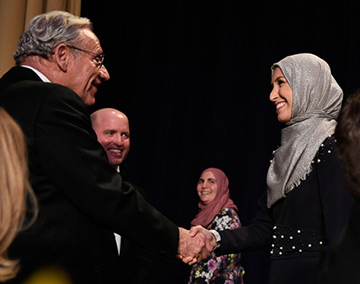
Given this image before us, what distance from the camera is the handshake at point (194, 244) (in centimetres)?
281

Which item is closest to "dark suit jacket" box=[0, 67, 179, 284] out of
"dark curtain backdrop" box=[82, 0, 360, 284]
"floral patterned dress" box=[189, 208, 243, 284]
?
"floral patterned dress" box=[189, 208, 243, 284]

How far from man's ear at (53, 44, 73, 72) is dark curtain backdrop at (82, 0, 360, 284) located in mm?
4225

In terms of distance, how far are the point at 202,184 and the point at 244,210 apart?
1039 millimetres

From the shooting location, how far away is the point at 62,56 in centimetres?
259

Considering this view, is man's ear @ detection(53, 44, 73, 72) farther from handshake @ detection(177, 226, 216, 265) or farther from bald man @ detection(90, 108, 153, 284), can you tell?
bald man @ detection(90, 108, 153, 284)

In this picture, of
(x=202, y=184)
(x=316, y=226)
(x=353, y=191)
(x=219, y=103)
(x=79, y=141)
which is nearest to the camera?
(x=353, y=191)

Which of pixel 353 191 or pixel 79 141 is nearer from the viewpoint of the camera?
pixel 353 191

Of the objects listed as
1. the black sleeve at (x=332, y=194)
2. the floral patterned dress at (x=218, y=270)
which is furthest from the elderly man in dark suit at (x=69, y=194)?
the floral patterned dress at (x=218, y=270)

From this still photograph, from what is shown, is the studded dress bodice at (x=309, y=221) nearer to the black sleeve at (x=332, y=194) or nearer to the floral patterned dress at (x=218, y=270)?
the black sleeve at (x=332, y=194)

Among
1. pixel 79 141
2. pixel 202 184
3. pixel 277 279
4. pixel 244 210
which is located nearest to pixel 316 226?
pixel 277 279

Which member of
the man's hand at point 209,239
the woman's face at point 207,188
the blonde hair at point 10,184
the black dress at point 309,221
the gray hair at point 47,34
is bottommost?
the woman's face at point 207,188

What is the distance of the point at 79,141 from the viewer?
7.43 feet

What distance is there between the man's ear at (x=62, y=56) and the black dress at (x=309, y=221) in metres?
1.12

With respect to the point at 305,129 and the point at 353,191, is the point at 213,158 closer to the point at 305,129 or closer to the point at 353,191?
the point at 305,129
